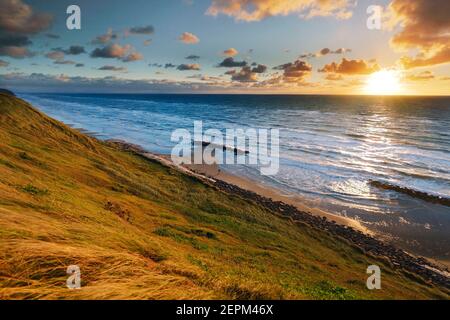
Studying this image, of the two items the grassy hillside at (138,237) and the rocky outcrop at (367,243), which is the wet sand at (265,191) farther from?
the grassy hillside at (138,237)

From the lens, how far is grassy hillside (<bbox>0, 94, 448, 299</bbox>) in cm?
451

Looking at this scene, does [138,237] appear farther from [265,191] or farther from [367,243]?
[265,191]

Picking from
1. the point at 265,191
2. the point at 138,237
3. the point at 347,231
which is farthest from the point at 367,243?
the point at 138,237

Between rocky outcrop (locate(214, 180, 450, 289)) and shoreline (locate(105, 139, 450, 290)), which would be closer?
rocky outcrop (locate(214, 180, 450, 289))

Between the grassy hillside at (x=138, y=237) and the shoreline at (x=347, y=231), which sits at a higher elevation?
the grassy hillside at (x=138, y=237)

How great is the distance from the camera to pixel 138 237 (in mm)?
9219

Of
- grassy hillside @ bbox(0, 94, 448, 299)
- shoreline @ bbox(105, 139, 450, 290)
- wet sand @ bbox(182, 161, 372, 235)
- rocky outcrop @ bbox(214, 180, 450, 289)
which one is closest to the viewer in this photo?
grassy hillside @ bbox(0, 94, 448, 299)

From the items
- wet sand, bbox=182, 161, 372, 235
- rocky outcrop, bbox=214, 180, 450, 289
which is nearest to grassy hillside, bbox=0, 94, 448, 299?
rocky outcrop, bbox=214, 180, 450, 289

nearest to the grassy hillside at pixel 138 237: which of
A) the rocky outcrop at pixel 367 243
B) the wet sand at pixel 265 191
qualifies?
the rocky outcrop at pixel 367 243

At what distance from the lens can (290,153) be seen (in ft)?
160

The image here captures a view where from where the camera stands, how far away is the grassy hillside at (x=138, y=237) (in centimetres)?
451

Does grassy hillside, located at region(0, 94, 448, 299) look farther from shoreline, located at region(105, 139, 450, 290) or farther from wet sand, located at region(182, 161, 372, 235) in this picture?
wet sand, located at region(182, 161, 372, 235)
